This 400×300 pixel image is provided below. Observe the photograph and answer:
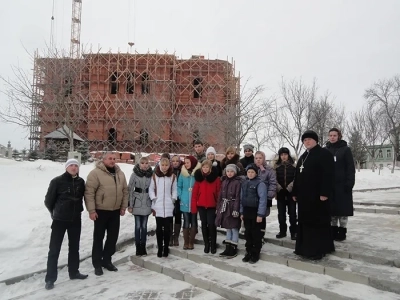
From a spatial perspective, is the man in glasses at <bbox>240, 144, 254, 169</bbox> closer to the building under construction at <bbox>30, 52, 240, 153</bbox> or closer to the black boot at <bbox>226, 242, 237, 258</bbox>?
the black boot at <bbox>226, 242, 237, 258</bbox>

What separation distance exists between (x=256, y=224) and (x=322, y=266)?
1.11 metres

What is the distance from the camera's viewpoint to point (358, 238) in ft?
19.8

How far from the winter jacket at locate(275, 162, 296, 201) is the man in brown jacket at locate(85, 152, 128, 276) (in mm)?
2829

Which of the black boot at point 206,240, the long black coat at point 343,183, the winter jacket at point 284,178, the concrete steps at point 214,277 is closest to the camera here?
the concrete steps at point 214,277

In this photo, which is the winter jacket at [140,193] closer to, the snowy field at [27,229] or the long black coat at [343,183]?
the snowy field at [27,229]

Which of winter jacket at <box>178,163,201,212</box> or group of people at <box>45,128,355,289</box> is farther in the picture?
winter jacket at <box>178,163,201,212</box>

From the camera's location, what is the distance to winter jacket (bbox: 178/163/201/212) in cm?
586

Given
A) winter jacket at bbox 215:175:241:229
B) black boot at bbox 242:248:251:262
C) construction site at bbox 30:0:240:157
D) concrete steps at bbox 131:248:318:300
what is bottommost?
concrete steps at bbox 131:248:318:300

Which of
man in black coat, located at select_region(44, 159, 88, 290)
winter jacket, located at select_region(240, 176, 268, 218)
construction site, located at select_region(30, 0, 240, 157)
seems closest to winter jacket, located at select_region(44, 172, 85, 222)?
man in black coat, located at select_region(44, 159, 88, 290)

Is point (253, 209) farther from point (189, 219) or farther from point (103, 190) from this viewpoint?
point (103, 190)

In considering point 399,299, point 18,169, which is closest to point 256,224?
point 399,299

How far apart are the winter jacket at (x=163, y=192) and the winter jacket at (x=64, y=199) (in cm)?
128

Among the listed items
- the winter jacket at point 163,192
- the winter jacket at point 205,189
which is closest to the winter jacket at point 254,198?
the winter jacket at point 205,189

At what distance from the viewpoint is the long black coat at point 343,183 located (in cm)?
561
